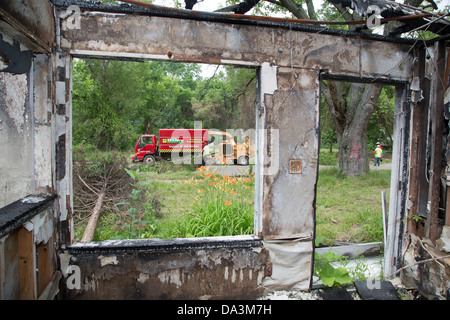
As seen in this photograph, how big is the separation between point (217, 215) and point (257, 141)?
5.31ft

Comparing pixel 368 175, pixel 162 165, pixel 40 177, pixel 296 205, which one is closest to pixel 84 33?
pixel 40 177

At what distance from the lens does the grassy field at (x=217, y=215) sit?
168 inches

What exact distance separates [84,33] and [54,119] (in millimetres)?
925

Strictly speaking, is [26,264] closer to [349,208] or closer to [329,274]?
[329,274]

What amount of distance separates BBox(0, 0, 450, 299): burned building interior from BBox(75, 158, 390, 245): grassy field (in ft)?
2.75

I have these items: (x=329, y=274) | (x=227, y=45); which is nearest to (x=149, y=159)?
(x=227, y=45)

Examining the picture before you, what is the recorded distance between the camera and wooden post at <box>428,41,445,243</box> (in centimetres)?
334

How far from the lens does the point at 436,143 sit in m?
3.35

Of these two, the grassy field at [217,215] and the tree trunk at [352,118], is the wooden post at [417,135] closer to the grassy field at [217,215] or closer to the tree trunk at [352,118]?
the grassy field at [217,215]

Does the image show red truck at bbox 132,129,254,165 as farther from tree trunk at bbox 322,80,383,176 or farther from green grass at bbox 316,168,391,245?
tree trunk at bbox 322,80,383,176

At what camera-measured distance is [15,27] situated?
2133mm

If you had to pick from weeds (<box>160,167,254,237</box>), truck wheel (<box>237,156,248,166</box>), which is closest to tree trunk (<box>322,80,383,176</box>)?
truck wheel (<box>237,156,248,166</box>)

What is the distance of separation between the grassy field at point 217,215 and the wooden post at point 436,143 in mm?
1384

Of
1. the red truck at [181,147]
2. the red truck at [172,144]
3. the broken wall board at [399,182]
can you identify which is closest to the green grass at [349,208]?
the broken wall board at [399,182]
